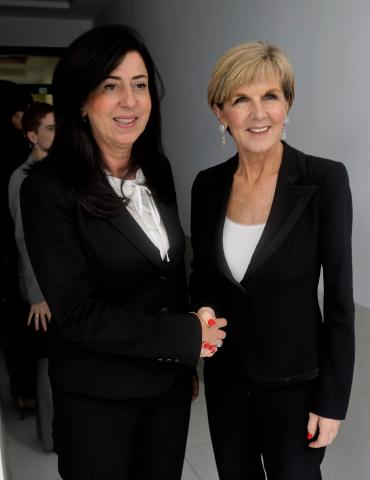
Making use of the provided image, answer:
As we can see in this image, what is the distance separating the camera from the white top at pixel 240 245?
153 cm

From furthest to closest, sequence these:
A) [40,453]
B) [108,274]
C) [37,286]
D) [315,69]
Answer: [40,453] < [37,286] < [315,69] < [108,274]

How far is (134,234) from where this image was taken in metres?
1.41

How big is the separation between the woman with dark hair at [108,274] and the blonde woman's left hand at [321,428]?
1.12 feet

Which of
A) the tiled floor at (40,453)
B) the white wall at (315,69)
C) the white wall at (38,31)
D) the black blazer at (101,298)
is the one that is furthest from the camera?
the white wall at (38,31)

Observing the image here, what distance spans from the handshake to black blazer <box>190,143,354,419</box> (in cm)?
8

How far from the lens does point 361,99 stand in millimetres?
1910

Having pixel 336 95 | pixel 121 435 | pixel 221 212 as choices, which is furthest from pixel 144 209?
pixel 336 95

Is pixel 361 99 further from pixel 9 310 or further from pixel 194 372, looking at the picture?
pixel 9 310

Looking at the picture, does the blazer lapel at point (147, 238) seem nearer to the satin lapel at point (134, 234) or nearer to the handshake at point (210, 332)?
the satin lapel at point (134, 234)

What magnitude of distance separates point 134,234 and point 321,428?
2.41ft

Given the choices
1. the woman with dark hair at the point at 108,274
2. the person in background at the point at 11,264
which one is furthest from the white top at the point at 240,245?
the person in background at the point at 11,264

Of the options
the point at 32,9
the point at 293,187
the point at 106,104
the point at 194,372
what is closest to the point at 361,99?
the point at 293,187

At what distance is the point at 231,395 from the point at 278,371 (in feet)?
0.63

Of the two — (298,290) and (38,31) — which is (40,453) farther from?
(38,31)
